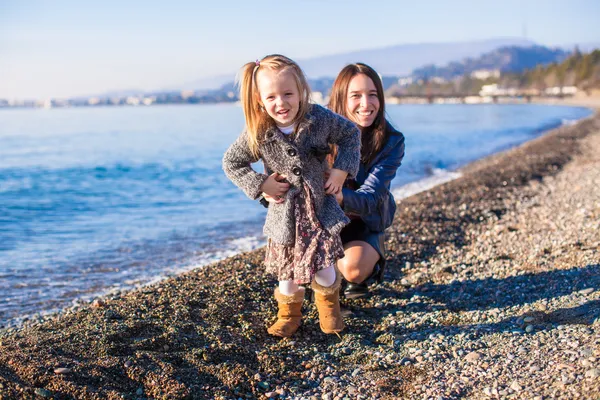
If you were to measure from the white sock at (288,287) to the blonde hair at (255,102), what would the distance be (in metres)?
0.94

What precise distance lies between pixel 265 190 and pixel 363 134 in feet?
4.23

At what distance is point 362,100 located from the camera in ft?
13.8

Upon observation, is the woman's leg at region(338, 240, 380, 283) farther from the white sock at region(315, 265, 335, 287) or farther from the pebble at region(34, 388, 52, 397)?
the pebble at region(34, 388, 52, 397)

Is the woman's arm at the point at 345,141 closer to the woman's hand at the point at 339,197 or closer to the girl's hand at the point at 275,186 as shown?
the woman's hand at the point at 339,197

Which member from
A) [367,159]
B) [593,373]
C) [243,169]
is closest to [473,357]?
[593,373]

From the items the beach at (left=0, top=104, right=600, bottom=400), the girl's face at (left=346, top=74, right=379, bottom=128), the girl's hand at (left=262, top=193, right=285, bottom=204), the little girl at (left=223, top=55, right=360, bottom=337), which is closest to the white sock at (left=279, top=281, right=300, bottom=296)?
the little girl at (left=223, top=55, right=360, bottom=337)

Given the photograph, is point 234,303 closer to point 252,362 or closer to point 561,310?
point 252,362

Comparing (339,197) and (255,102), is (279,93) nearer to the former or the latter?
(255,102)

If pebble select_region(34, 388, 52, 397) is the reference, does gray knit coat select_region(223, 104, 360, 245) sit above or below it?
above

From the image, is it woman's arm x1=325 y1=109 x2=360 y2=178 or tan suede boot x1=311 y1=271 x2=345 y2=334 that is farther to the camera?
tan suede boot x1=311 y1=271 x2=345 y2=334

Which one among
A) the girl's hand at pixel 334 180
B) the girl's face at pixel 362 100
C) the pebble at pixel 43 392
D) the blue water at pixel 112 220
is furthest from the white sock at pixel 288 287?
the blue water at pixel 112 220

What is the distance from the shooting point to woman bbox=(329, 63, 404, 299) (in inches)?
165

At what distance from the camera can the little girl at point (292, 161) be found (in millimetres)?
3281

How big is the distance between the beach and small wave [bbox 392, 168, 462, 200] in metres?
6.25
